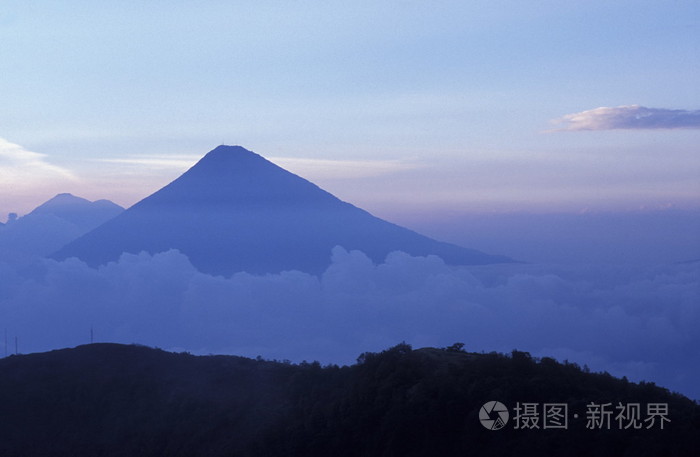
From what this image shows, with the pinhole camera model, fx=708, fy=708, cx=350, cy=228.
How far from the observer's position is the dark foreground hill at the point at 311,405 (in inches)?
1132

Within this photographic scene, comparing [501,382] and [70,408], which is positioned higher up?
[501,382]

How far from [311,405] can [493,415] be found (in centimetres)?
1099

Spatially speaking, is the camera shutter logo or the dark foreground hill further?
the camera shutter logo

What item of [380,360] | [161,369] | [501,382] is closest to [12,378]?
[161,369]

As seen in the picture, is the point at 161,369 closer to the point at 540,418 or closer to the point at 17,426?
the point at 17,426

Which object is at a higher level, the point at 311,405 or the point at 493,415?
the point at 493,415

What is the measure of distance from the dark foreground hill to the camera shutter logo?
330 millimetres

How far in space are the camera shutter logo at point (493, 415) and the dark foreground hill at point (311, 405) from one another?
33 cm

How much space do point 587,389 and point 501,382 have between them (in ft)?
12.4

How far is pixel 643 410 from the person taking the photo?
2906 cm

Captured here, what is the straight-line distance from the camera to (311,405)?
37531mm

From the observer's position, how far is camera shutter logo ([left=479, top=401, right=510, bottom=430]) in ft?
97.6

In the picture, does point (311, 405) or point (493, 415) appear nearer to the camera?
point (493, 415)

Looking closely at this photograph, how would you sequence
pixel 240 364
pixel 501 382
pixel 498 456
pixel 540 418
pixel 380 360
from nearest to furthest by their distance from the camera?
1. pixel 498 456
2. pixel 540 418
3. pixel 501 382
4. pixel 380 360
5. pixel 240 364
